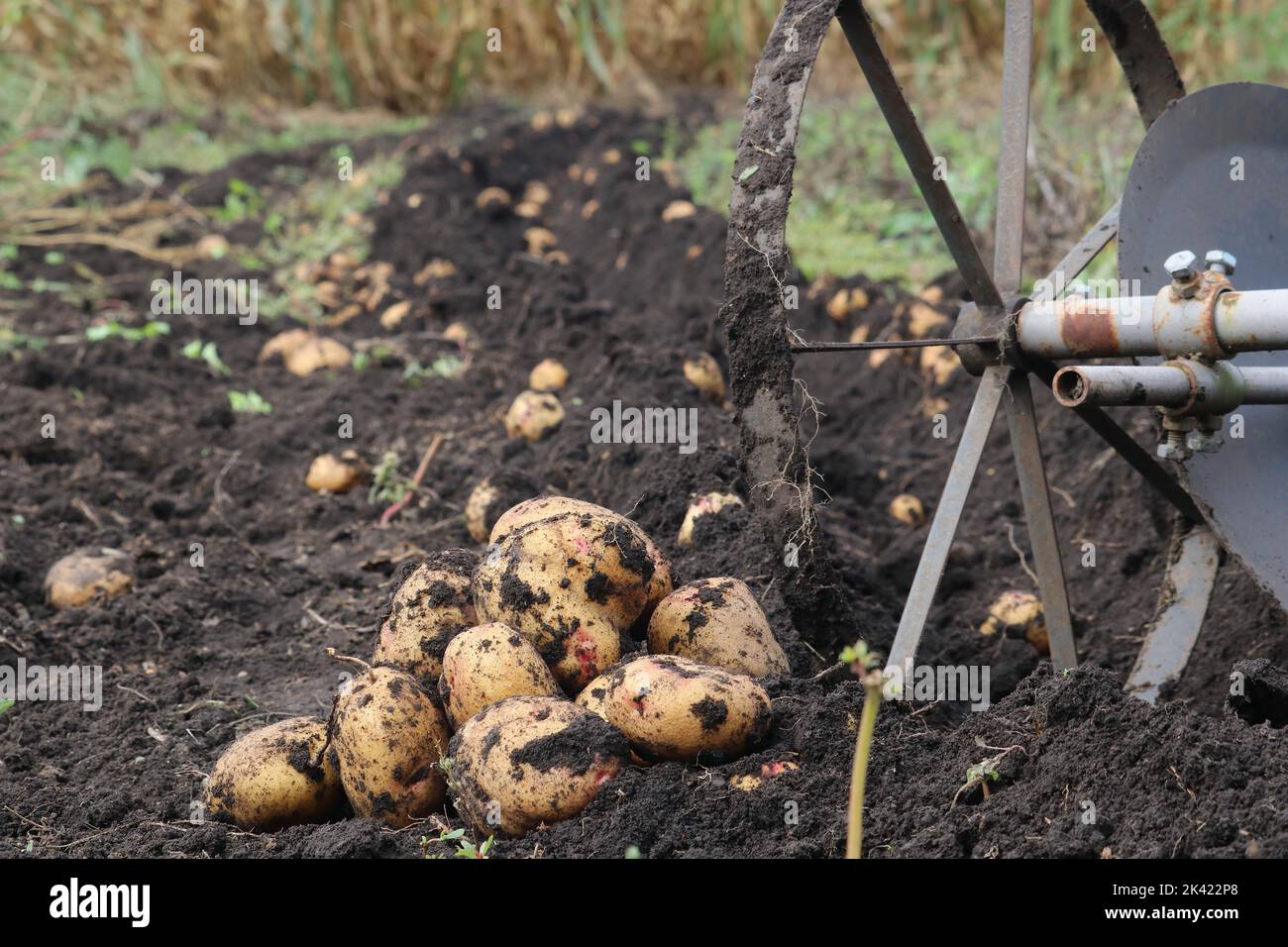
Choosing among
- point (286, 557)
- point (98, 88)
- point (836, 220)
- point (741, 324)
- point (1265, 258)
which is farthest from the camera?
point (98, 88)

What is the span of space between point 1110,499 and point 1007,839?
2380 mm

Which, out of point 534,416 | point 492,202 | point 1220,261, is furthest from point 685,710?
point 492,202

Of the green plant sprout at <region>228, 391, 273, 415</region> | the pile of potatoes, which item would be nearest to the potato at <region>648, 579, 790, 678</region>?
the pile of potatoes

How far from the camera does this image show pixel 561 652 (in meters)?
2.62

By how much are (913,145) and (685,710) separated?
1370mm

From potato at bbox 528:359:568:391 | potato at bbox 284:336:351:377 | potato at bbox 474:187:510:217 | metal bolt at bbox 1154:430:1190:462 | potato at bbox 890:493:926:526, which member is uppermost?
potato at bbox 474:187:510:217

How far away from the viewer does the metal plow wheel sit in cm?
260

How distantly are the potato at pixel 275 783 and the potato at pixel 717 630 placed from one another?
704 millimetres

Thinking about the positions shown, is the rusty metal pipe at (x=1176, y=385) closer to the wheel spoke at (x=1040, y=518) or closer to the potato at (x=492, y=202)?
the wheel spoke at (x=1040, y=518)

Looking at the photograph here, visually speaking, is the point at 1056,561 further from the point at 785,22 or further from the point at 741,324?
the point at 785,22

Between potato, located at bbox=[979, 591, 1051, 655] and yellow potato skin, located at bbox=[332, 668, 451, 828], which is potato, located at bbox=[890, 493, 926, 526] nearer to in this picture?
potato, located at bbox=[979, 591, 1051, 655]

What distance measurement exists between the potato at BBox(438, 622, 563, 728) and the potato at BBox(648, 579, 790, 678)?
0.28 m

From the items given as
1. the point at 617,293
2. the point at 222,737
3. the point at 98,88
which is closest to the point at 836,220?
the point at 617,293

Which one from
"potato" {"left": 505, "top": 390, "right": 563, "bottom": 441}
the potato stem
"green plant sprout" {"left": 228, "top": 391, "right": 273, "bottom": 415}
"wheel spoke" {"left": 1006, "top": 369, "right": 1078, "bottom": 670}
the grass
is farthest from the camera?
the grass
